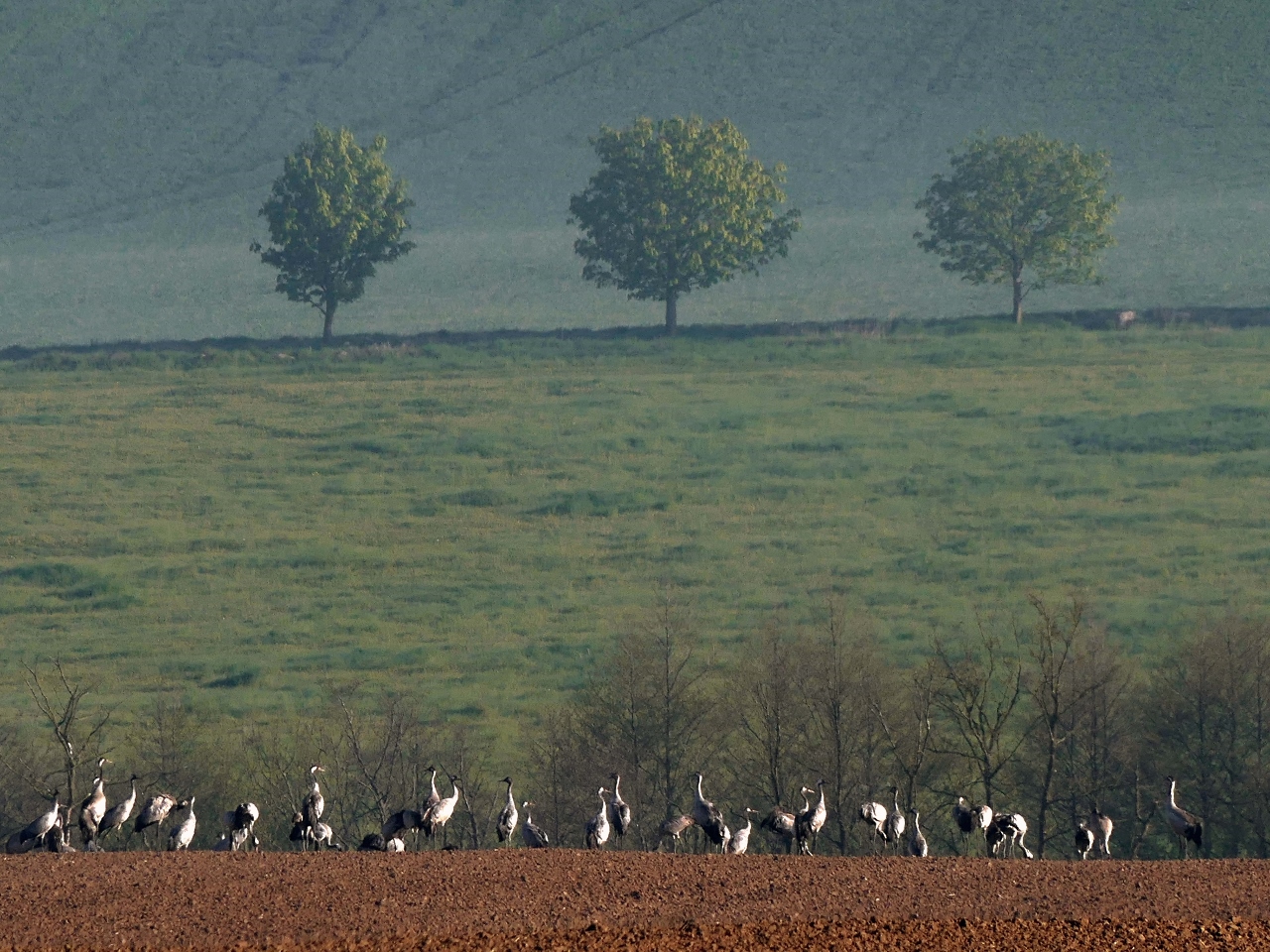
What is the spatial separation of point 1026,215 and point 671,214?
1017 inches

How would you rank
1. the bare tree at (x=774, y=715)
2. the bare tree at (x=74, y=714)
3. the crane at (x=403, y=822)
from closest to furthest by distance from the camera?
the crane at (x=403, y=822) → the bare tree at (x=774, y=715) → the bare tree at (x=74, y=714)

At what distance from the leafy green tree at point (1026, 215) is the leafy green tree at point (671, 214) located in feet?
43.8

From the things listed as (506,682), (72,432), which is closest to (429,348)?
(72,432)

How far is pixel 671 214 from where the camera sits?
136 metres

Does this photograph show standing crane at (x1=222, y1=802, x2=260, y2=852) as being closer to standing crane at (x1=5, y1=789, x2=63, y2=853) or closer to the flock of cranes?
the flock of cranes

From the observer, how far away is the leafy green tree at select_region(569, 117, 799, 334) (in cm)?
13438

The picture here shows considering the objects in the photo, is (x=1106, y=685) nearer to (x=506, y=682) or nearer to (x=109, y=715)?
(x=506, y=682)

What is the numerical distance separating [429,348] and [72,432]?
26335 millimetres

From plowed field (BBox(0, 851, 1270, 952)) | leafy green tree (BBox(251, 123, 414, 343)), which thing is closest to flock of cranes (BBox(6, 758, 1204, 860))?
plowed field (BBox(0, 851, 1270, 952))

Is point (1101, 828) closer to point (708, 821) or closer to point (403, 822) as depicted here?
point (708, 821)

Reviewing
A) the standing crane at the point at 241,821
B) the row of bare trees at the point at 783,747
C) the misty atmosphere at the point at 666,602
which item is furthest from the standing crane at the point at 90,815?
the row of bare trees at the point at 783,747

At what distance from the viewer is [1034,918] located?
23438 millimetres

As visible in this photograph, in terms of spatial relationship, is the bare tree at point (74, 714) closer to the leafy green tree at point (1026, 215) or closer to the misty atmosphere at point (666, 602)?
the misty atmosphere at point (666, 602)

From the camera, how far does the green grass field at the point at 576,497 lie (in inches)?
2844
